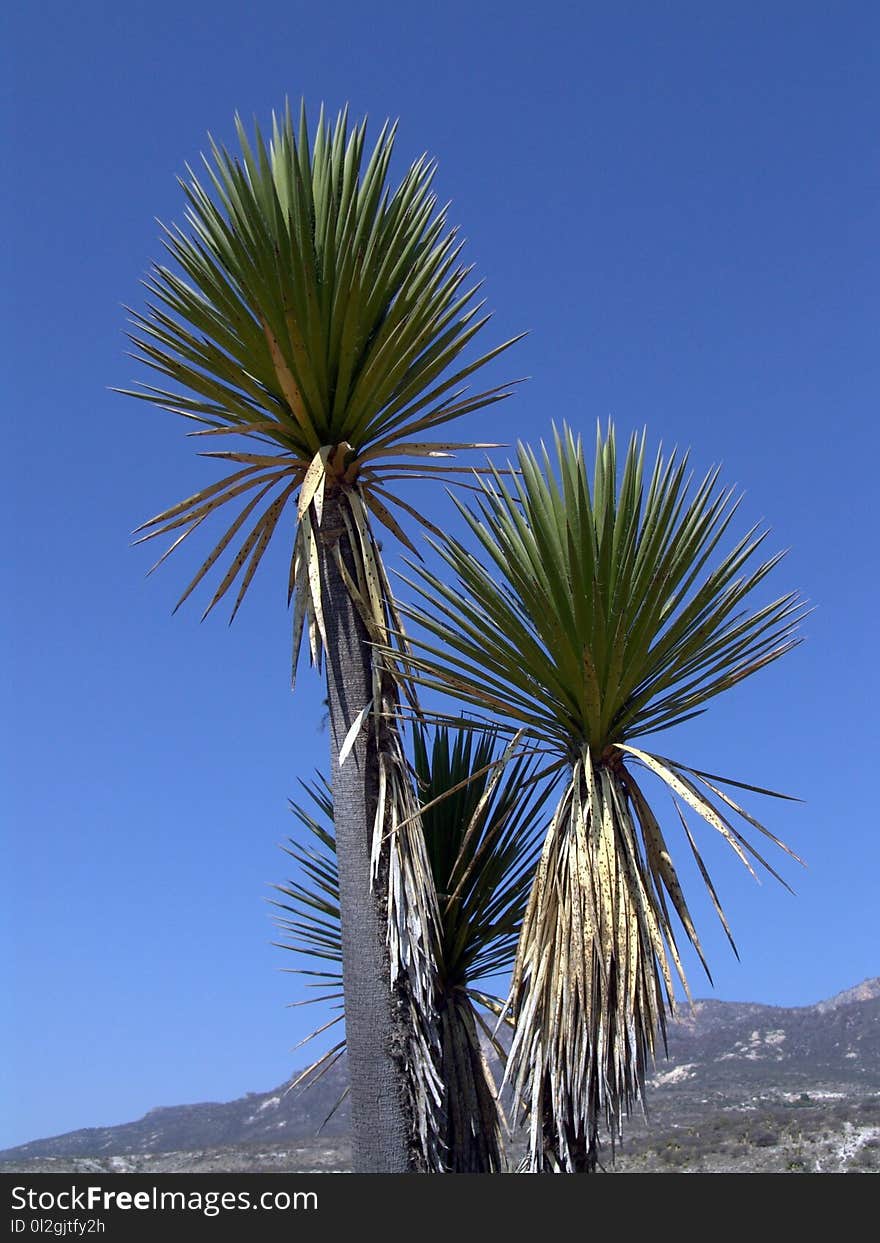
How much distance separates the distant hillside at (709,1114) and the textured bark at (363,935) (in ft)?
17.3

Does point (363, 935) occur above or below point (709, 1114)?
above

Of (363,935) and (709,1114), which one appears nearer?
(363,935)

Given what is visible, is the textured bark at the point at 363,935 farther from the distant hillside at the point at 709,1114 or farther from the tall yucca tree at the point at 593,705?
the distant hillside at the point at 709,1114

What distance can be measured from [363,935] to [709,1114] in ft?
73.5

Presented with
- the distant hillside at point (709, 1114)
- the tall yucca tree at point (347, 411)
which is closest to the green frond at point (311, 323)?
the tall yucca tree at point (347, 411)

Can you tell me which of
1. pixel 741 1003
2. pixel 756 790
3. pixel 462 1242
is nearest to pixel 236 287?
pixel 756 790

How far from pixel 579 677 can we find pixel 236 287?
101 inches

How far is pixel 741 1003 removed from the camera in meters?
53.1

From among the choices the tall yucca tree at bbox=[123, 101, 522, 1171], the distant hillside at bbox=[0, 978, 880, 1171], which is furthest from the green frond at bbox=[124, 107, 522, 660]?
the distant hillside at bbox=[0, 978, 880, 1171]

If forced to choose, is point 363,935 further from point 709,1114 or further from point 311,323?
point 709,1114

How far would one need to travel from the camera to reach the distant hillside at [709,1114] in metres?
19.0

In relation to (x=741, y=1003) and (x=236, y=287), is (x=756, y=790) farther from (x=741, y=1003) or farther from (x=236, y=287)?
(x=741, y=1003)

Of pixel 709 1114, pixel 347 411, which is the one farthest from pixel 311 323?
pixel 709 1114

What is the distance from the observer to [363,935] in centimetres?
539
